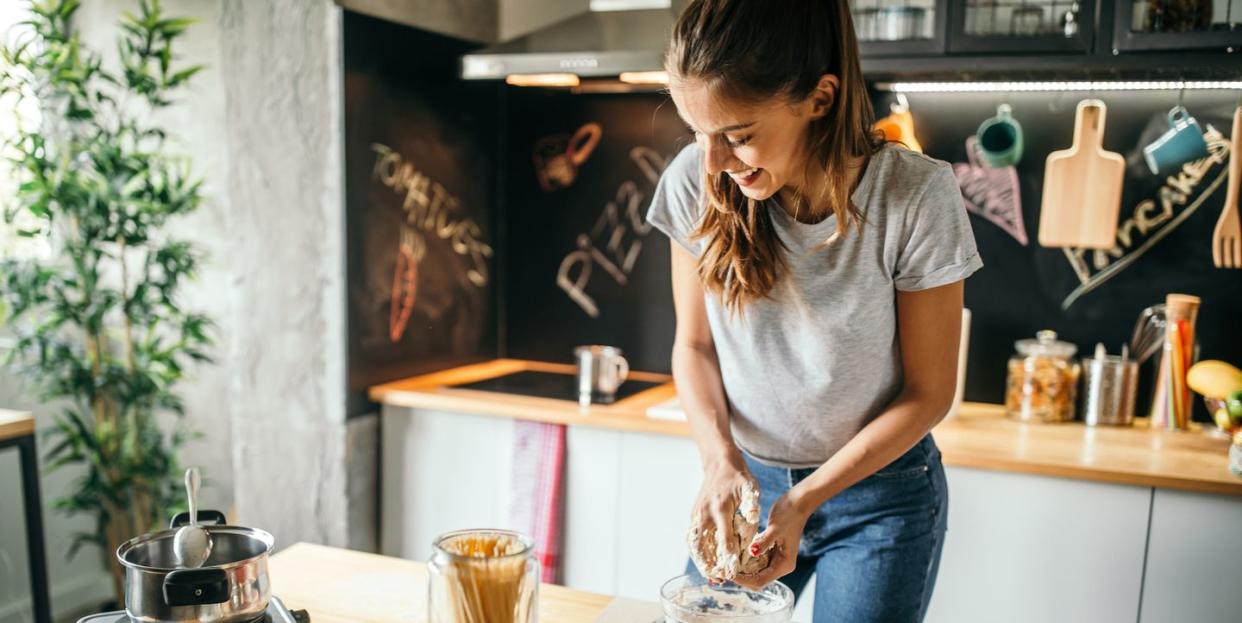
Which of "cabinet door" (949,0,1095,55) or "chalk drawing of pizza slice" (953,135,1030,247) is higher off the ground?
"cabinet door" (949,0,1095,55)

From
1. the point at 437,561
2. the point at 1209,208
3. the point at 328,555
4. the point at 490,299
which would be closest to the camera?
the point at 437,561

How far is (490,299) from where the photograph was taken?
2818mm

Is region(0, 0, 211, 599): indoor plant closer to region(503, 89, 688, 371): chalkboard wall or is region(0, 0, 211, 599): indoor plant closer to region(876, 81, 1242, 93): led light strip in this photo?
region(503, 89, 688, 371): chalkboard wall

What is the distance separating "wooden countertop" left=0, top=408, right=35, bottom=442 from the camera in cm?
202

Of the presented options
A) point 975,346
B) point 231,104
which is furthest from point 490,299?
point 975,346

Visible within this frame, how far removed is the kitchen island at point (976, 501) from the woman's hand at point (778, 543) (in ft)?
2.62

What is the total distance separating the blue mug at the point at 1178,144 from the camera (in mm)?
2139

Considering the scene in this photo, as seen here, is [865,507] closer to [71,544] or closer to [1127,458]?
[1127,458]

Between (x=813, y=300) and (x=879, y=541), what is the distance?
0.33m

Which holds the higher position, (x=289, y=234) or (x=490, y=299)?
(x=289, y=234)

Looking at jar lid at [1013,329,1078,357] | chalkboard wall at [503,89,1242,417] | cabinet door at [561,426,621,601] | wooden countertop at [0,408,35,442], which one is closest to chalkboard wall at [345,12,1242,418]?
chalkboard wall at [503,89,1242,417]

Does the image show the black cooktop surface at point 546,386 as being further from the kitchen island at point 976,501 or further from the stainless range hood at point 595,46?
the stainless range hood at point 595,46

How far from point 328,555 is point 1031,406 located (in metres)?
1.60

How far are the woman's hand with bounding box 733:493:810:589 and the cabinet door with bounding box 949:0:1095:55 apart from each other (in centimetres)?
123
